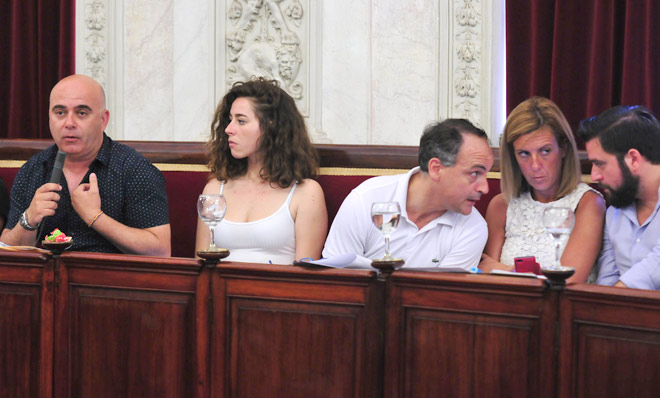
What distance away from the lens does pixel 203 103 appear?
4410mm

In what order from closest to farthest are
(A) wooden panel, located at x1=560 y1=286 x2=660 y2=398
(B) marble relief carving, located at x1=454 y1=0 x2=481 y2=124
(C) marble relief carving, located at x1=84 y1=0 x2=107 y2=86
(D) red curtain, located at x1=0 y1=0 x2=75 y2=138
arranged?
(A) wooden panel, located at x1=560 y1=286 x2=660 y2=398, (B) marble relief carving, located at x1=454 y1=0 x2=481 y2=124, (C) marble relief carving, located at x1=84 y1=0 x2=107 y2=86, (D) red curtain, located at x1=0 y1=0 x2=75 y2=138

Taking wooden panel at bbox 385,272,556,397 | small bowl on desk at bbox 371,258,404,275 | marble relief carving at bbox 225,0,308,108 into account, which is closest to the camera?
wooden panel at bbox 385,272,556,397

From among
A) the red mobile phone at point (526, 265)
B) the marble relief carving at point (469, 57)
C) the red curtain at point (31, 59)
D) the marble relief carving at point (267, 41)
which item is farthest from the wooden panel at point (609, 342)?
the red curtain at point (31, 59)

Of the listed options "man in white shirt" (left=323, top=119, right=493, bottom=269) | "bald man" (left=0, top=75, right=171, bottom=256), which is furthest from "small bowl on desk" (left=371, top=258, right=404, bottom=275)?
"bald man" (left=0, top=75, right=171, bottom=256)

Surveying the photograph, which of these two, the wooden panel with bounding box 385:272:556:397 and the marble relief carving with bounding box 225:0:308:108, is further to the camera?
the marble relief carving with bounding box 225:0:308:108

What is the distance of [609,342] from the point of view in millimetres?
1606

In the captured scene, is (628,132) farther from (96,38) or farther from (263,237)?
(96,38)

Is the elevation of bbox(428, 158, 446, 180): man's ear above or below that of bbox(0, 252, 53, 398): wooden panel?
above

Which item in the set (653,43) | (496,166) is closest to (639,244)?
(496,166)

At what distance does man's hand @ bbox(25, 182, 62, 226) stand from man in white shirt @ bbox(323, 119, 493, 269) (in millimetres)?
839

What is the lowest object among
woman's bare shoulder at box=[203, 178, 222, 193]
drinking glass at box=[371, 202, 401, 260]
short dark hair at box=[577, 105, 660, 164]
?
drinking glass at box=[371, 202, 401, 260]

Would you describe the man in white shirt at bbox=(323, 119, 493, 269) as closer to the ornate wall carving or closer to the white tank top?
the white tank top

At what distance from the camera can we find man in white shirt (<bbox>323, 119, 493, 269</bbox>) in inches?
99.3

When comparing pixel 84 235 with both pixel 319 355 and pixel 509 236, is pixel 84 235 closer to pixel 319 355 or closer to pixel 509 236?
pixel 319 355
